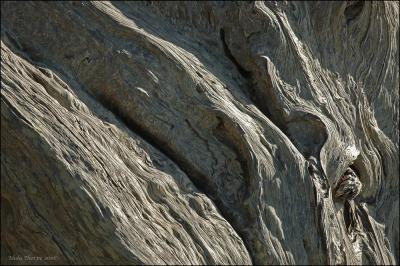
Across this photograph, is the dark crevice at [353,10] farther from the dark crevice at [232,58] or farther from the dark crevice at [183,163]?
the dark crevice at [183,163]

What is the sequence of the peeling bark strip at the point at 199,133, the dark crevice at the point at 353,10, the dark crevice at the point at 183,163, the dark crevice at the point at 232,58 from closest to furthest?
the peeling bark strip at the point at 199,133 → the dark crevice at the point at 183,163 → the dark crevice at the point at 232,58 → the dark crevice at the point at 353,10

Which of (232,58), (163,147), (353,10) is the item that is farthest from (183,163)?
(353,10)

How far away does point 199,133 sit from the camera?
18.3ft

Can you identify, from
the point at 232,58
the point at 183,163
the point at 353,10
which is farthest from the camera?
the point at 353,10

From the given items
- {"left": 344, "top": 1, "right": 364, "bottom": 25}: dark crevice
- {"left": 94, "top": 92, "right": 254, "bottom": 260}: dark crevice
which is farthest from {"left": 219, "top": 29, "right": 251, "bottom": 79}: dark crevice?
{"left": 344, "top": 1, "right": 364, "bottom": 25}: dark crevice

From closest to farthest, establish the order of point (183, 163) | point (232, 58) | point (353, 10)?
point (183, 163), point (232, 58), point (353, 10)

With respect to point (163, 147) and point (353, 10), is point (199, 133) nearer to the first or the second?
point (163, 147)

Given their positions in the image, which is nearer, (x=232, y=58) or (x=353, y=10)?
(x=232, y=58)

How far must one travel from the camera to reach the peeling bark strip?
477cm

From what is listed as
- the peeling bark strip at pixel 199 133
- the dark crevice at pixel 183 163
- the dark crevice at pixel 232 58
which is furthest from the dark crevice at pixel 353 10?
the dark crevice at pixel 183 163

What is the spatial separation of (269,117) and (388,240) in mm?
1553

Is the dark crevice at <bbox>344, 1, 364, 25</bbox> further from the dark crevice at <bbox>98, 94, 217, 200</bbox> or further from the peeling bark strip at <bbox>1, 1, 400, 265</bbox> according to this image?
the dark crevice at <bbox>98, 94, 217, 200</bbox>

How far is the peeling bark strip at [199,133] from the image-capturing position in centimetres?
477

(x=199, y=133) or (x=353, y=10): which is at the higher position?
(x=353, y=10)
